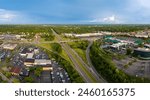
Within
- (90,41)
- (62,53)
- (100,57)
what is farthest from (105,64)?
(62,53)

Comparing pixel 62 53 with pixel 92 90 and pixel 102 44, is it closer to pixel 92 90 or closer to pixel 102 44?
pixel 102 44

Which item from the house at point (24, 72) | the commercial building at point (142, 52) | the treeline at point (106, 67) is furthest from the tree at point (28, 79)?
the commercial building at point (142, 52)

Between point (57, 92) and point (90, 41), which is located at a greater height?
point (90, 41)

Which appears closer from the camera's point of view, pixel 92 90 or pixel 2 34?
pixel 92 90

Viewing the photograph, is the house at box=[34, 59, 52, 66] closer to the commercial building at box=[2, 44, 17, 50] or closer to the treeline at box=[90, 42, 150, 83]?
the commercial building at box=[2, 44, 17, 50]

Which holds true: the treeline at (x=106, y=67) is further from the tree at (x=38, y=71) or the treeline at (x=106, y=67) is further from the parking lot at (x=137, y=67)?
the tree at (x=38, y=71)

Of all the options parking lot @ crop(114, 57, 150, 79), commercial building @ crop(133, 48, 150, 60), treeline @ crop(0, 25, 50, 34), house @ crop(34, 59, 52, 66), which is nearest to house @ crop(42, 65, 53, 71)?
house @ crop(34, 59, 52, 66)
